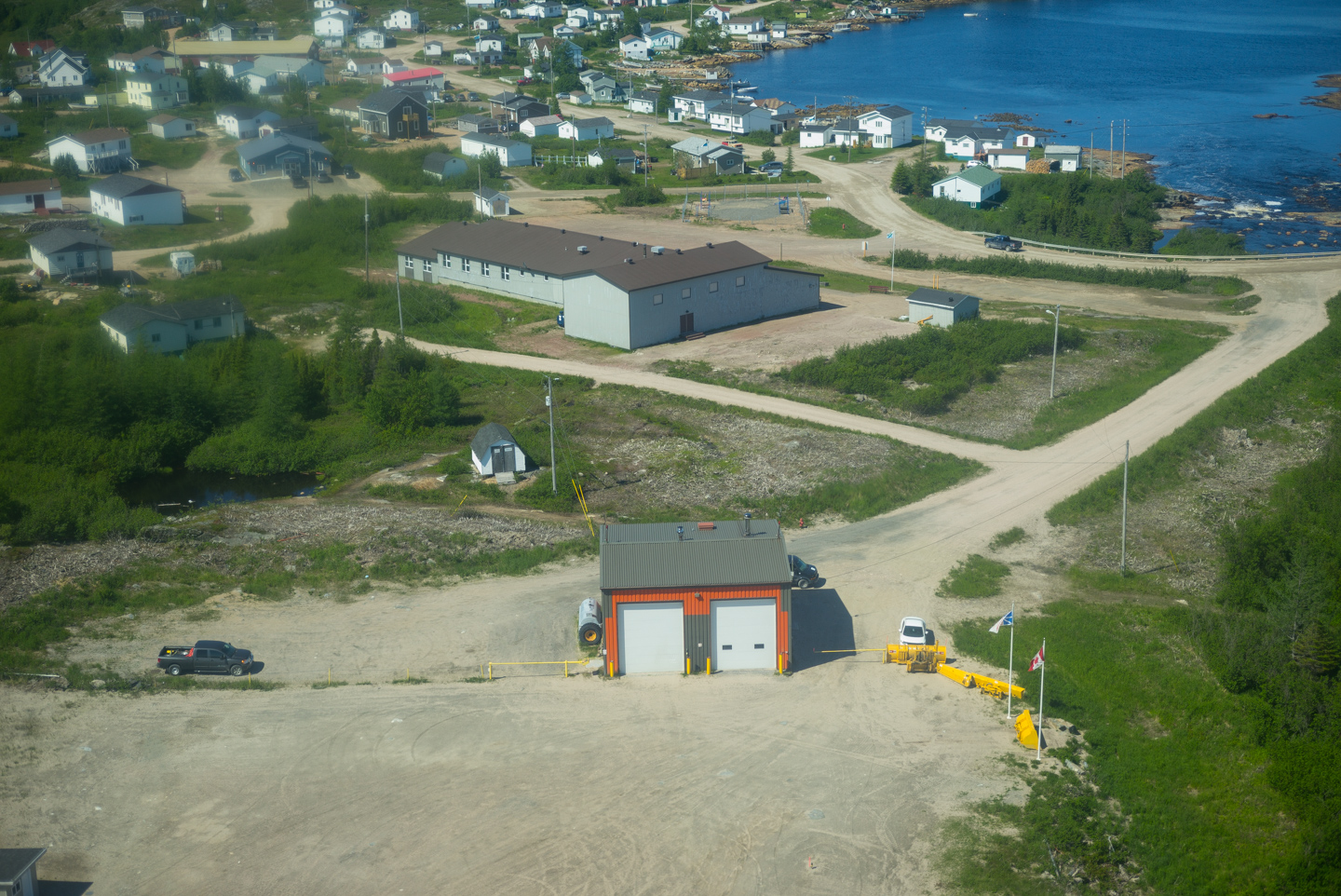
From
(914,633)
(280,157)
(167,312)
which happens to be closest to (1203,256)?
(914,633)

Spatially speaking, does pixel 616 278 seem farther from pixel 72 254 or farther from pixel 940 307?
pixel 72 254

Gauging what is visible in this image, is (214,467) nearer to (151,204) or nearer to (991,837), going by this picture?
(991,837)

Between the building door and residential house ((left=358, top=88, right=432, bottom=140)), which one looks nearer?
the building door

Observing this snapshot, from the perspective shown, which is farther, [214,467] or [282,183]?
[282,183]

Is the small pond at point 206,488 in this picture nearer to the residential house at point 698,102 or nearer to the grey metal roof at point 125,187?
the grey metal roof at point 125,187

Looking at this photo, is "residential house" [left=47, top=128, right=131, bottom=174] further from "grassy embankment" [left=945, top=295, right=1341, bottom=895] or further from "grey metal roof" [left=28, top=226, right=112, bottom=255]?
"grassy embankment" [left=945, top=295, right=1341, bottom=895]

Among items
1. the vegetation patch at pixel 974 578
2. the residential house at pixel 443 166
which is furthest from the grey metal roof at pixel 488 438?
the residential house at pixel 443 166

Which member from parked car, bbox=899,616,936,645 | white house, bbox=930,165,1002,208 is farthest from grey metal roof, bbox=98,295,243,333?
white house, bbox=930,165,1002,208

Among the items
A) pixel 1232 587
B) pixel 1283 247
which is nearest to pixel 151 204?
pixel 1232 587
